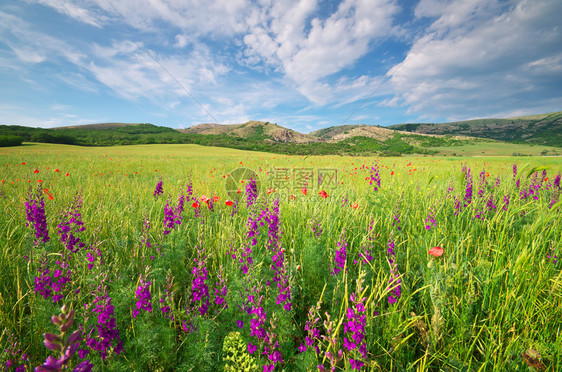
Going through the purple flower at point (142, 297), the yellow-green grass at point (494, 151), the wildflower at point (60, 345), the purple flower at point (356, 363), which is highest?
the yellow-green grass at point (494, 151)

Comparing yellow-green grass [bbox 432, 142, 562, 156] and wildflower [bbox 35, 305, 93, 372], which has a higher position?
yellow-green grass [bbox 432, 142, 562, 156]

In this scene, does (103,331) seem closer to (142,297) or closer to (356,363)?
(142,297)

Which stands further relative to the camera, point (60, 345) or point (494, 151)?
point (494, 151)

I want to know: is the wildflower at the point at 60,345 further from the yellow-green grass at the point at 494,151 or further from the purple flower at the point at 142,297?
the yellow-green grass at the point at 494,151

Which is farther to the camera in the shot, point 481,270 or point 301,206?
point 301,206

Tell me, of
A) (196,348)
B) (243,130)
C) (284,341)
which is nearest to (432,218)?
(284,341)

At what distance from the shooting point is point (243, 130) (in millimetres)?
189625

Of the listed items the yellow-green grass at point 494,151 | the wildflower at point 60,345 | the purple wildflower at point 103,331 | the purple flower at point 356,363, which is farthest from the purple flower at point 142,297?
the yellow-green grass at point 494,151

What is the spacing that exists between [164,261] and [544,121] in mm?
311093

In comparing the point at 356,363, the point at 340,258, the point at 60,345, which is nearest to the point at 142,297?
the point at 60,345

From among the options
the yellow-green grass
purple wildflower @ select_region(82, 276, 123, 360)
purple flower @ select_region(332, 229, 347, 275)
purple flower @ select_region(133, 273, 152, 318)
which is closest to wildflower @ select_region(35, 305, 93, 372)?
purple wildflower @ select_region(82, 276, 123, 360)

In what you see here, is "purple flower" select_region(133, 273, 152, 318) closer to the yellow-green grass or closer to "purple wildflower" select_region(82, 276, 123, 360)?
"purple wildflower" select_region(82, 276, 123, 360)

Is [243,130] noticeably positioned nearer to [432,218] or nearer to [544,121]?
[432,218]

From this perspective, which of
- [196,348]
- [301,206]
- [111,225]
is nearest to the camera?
[196,348]
